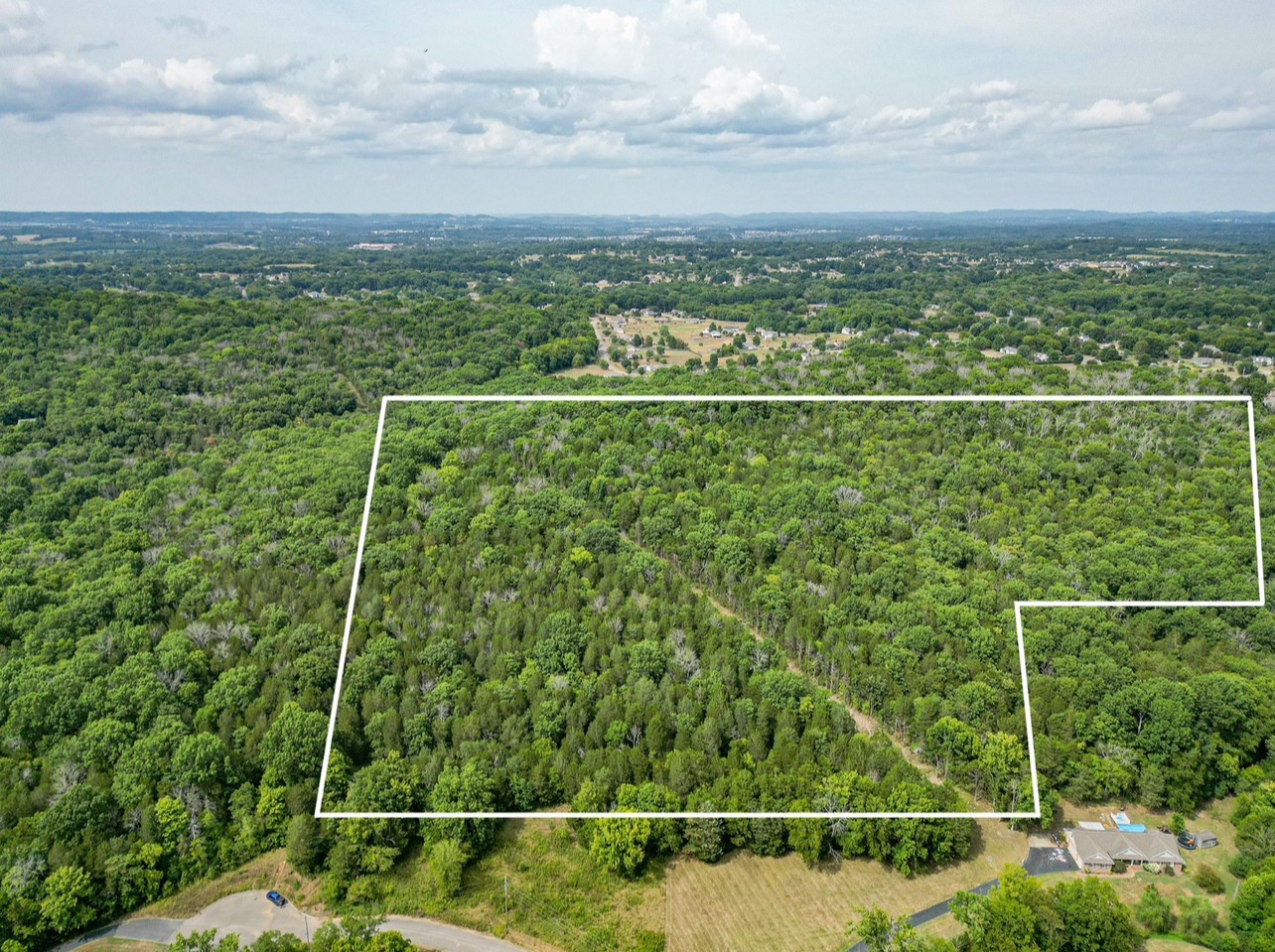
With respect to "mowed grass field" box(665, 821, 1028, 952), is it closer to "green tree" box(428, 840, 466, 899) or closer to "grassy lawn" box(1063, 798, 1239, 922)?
"grassy lawn" box(1063, 798, 1239, 922)

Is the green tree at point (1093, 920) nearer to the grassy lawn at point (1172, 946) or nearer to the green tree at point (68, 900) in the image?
the grassy lawn at point (1172, 946)

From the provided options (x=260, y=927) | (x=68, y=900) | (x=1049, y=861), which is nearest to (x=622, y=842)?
(x=260, y=927)

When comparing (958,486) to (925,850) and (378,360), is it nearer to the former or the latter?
(925,850)

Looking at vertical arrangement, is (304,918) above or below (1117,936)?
below

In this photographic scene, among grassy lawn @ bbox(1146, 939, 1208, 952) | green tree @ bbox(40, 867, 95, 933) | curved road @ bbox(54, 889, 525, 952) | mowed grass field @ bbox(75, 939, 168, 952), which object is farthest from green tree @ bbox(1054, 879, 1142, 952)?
green tree @ bbox(40, 867, 95, 933)

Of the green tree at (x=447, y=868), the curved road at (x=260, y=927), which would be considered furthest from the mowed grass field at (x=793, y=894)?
the green tree at (x=447, y=868)

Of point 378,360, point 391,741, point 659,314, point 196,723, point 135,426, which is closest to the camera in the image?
point 391,741

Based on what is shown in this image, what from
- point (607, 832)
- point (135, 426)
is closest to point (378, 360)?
point (135, 426)
